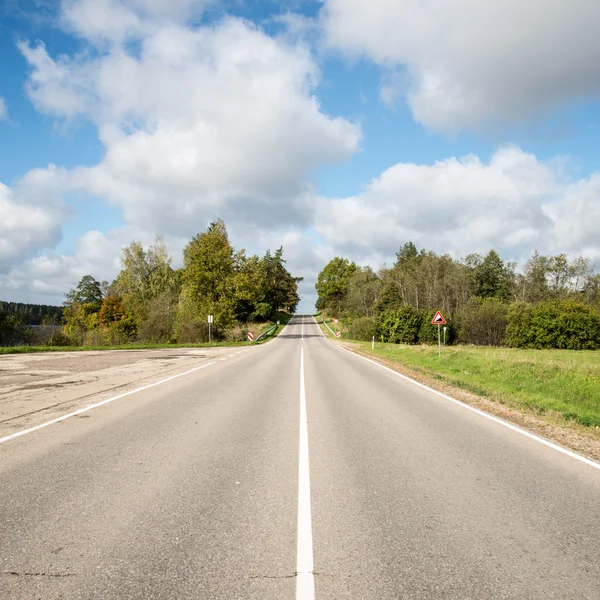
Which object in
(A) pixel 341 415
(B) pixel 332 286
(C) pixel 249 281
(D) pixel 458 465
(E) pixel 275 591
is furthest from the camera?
Result: (B) pixel 332 286

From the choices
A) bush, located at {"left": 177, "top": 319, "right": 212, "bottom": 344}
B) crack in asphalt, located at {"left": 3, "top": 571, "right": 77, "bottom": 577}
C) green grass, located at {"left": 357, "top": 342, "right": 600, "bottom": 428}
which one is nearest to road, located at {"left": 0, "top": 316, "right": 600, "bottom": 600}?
crack in asphalt, located at {"left": 3, "top": 571, "right": 77, "bottom": 577}

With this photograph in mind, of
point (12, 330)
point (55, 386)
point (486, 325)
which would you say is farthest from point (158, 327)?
point (55, 386)

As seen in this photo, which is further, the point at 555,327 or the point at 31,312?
the point at 31,312

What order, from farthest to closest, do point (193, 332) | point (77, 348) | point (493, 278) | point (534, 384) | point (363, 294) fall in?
point (363, 294) < point (493, 278) < point (193, 332) < point (77, 348) < point (534, 384)

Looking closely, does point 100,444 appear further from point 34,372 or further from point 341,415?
point 34,372

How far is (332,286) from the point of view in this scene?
118875mm

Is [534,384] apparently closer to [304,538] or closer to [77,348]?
[304,538]

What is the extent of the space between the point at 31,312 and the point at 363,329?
9291cm

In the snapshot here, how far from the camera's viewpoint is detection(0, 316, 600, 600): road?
298 cm

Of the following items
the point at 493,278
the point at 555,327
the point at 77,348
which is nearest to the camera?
the point at 77,348

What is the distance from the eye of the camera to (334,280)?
12088 cm

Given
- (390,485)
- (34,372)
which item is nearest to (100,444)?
(390,485)

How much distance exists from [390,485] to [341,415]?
13.3 feet

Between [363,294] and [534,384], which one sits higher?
[363,294]
